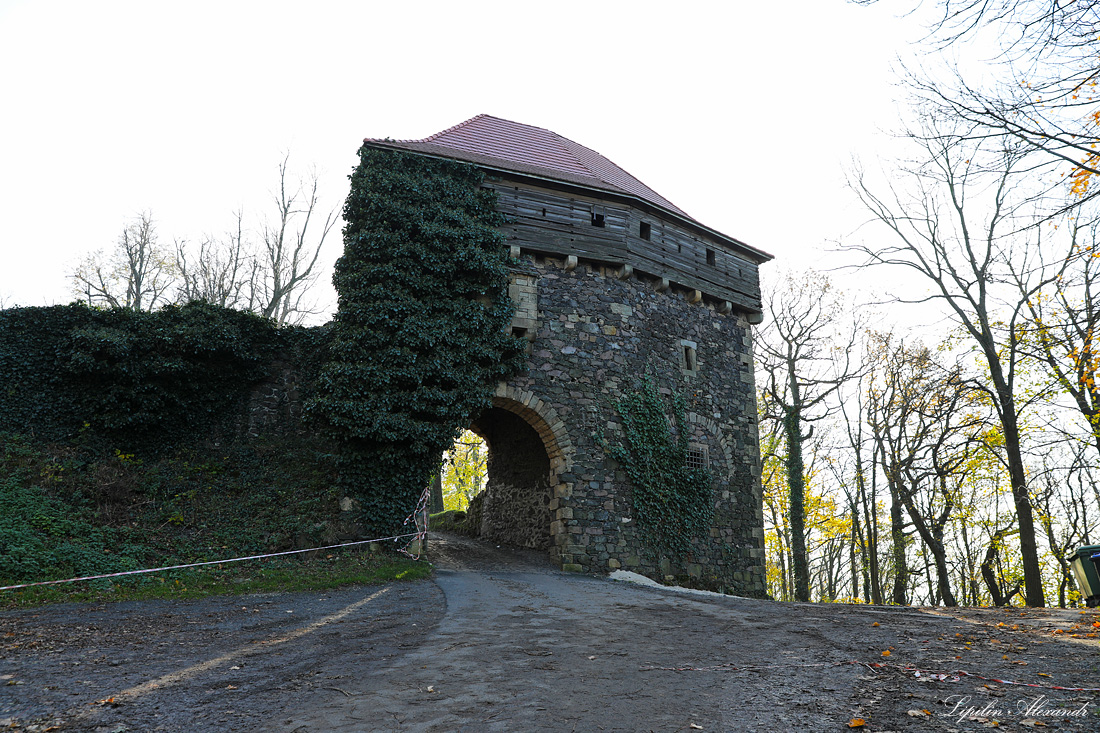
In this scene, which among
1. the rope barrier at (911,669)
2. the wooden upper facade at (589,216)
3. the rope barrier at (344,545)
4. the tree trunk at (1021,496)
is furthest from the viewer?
the wooden upper facade at (589,216)

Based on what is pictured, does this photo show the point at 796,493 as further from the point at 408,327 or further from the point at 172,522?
the point at 172,522

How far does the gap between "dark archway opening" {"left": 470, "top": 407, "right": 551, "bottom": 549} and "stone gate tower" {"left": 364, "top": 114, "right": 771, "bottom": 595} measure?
49 millimetres

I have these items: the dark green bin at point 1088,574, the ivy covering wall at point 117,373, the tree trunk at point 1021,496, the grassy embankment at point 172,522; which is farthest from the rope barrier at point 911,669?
the ivy covering wall at point 117,373

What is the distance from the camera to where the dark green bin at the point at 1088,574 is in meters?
8.20

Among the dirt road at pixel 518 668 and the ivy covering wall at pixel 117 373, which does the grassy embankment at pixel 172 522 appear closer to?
the ivy covering wall at pixel 117 373

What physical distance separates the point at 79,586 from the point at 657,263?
1186 cm

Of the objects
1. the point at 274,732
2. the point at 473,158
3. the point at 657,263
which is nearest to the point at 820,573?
the point at 657,263

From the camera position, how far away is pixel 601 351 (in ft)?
44.1

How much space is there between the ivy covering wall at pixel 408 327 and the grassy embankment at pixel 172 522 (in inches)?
37.6

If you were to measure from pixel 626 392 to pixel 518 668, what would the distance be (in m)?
9.10

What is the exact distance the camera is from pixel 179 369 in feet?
37.7

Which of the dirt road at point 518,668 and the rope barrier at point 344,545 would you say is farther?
the rope barrier at point 344,545

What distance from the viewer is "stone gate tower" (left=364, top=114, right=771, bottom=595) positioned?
498 inches

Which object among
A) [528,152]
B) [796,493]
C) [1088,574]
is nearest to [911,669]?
[1088,574]
